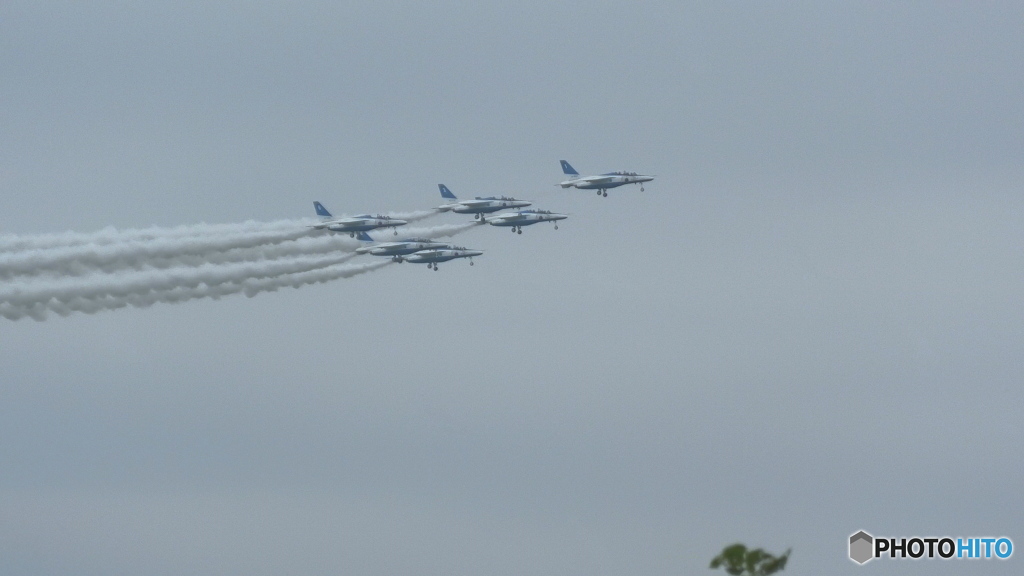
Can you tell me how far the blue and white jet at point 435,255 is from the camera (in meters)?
165

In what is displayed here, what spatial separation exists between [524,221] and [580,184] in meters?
6.59

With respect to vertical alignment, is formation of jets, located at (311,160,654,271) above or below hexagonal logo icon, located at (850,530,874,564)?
above

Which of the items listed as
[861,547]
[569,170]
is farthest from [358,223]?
[861,547]

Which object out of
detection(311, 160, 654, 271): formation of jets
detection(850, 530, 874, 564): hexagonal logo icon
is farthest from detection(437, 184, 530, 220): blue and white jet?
detection(850, 530, 874, 564): hexagonal logo icon

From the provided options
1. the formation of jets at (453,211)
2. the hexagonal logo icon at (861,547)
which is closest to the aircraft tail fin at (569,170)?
the formation of jets at (453,211)

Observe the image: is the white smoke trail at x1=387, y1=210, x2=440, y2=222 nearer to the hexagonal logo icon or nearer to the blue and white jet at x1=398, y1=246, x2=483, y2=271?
the blue and white jet at x1=398, y1=246, x2=483, y2=271

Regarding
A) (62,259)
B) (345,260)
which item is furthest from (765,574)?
(345,260)

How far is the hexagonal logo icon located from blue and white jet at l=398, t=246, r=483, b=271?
64.8m

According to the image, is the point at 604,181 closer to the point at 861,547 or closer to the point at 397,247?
the point at 397,247

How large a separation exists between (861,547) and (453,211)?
218 feet

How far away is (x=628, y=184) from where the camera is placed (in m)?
171

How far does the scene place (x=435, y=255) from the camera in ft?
543

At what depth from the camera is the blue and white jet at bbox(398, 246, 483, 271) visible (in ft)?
541

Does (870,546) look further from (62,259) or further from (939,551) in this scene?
(62,259)
